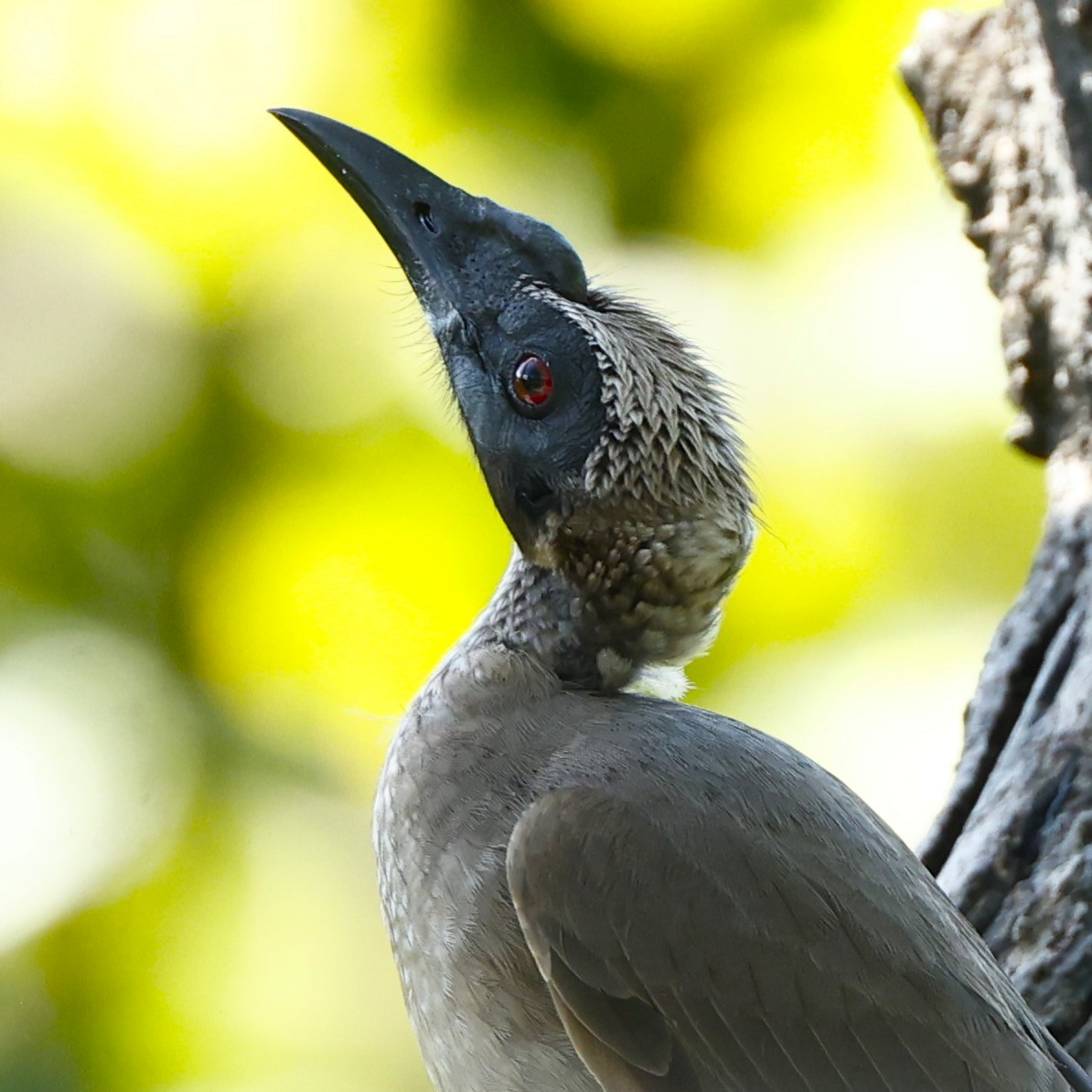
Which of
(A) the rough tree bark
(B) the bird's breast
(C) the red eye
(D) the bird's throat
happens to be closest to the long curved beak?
(C) the red eye

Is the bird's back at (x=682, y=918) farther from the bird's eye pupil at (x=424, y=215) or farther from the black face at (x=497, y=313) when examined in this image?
the bird's eye pupil at (x=424, y=215)

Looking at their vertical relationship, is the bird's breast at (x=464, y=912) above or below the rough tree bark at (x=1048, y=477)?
below

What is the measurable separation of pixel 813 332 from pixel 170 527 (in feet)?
8.23

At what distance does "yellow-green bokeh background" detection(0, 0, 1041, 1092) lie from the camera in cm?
504

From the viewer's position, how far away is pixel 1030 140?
11.7 feet

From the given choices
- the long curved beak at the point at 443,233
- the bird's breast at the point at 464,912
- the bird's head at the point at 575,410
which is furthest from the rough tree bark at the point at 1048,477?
the long curved beak at the point at 443,233

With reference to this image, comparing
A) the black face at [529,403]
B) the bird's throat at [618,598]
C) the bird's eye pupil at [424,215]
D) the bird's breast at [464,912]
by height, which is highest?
the bird's eye pupil at [424,215]

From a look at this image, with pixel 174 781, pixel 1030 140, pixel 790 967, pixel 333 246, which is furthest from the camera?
pixel 333 246

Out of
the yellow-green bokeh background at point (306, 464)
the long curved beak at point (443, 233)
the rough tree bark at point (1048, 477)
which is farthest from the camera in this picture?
the yellow-green bokeh background at point (306, 464)

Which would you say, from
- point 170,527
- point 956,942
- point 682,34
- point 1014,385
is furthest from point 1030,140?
point 170,527

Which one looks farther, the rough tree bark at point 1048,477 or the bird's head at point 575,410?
the rough tree bark at point 1048,477

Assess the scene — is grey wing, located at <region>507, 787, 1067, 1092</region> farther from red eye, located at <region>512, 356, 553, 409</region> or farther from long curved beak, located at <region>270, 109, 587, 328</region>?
long curved beak, located at <region>270, 109, 587, 328</region>

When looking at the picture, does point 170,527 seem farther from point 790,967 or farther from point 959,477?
point 790,967

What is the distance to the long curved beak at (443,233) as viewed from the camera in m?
2.84
